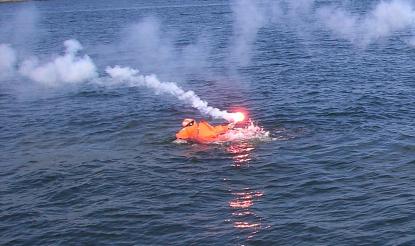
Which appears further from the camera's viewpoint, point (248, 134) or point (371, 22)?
point (371, 22)

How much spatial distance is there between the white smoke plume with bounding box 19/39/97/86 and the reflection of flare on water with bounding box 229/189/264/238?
38.1 meters

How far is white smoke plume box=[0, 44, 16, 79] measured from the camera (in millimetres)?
71844

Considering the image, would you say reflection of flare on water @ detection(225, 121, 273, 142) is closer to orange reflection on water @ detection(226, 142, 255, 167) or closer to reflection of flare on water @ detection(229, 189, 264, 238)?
orange reflection on water @ detection(226, 142, 255, 167)

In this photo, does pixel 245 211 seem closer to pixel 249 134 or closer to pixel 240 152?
pixel 240 152

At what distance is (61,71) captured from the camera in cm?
6788

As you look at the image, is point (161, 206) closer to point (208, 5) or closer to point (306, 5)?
point (306, 5)

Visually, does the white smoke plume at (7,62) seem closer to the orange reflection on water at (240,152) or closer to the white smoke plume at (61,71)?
the white smoke plume at (61,71)

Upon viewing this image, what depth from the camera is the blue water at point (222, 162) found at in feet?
92.9

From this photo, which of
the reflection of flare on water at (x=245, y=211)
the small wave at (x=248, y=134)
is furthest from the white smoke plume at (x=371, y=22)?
the reflection of flare on water at (x=245, y=211)

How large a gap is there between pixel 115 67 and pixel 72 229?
143 ft

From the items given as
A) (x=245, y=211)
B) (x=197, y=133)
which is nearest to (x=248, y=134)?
(x=197, y=133)

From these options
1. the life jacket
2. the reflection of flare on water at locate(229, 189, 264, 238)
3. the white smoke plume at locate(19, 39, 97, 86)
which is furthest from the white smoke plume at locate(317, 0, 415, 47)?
the reflection of flare on water at locate(229, 189, 264, 238)

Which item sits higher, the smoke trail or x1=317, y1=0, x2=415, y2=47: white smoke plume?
x1=317, y1=0, x2=415, y2=47: white smoke plume

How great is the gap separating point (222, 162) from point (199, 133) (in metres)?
4.64
